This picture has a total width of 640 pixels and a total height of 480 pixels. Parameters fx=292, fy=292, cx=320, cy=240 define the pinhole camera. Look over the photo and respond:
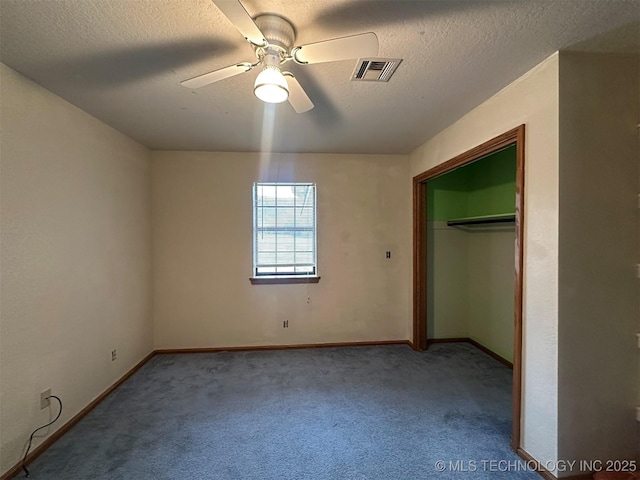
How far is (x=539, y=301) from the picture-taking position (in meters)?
1.76

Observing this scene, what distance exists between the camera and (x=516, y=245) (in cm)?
194

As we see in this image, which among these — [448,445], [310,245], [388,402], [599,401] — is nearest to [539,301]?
[599,401]

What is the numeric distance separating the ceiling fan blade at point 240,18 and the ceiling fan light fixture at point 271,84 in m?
0.13

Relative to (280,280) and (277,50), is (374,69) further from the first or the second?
(280,280)

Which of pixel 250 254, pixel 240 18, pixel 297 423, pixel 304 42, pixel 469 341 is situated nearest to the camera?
pixel 240 18

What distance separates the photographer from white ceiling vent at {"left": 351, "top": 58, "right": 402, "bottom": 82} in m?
1.66

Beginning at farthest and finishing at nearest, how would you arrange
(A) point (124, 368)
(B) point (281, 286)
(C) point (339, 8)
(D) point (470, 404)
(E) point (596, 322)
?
(B) point (281, 286) < (A) point (124, 368) < (D) point (470, 404) < (E) point (596, 322) < (C) point (339, 8)

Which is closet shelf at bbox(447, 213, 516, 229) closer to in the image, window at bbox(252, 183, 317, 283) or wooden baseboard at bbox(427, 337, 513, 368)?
wooden baseboard at bbox(427, 337, 513, 368)

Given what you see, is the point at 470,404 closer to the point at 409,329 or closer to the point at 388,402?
the point at 388,402

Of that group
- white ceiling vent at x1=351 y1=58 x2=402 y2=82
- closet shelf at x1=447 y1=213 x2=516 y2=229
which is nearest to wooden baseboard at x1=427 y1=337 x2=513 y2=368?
closet shelf at x1=447 y1=213 x2=516 y2=229

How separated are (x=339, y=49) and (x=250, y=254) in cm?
274

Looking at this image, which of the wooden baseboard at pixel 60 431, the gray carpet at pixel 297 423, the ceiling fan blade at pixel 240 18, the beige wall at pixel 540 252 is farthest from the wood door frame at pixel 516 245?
the wooden baseboard at pixel 60 431

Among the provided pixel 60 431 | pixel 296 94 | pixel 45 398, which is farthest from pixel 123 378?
pixel 296 94

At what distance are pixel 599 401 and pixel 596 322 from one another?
1.49ft
